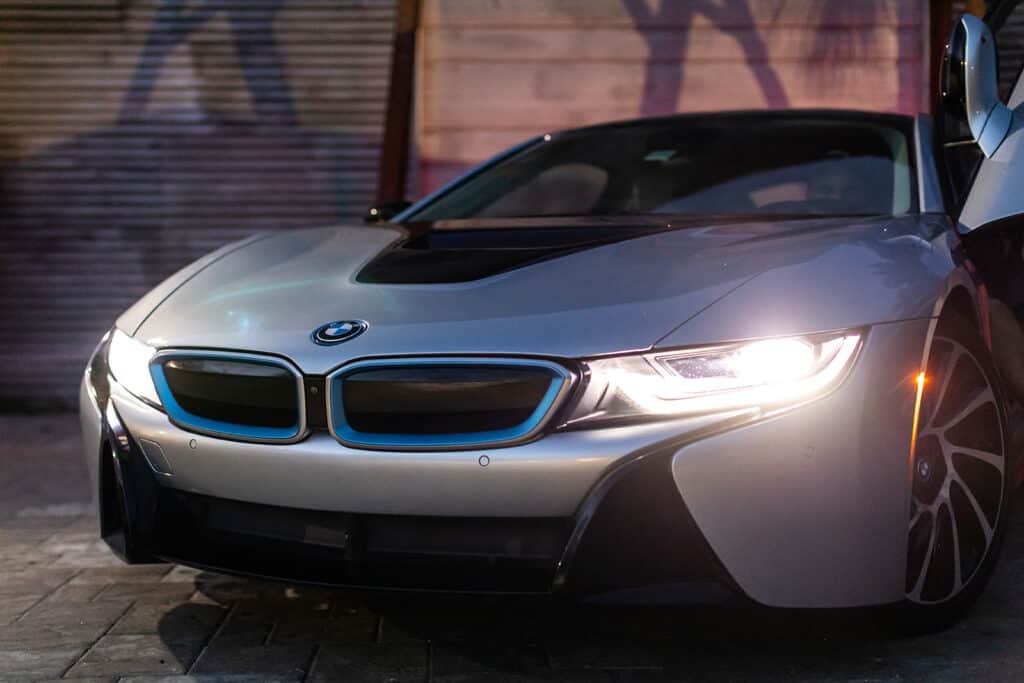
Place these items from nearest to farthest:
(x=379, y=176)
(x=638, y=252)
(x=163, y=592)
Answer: (x=638, y=252) < (x=163, y=592) < (x=379, y=176)

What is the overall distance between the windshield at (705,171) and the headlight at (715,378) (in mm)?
1101

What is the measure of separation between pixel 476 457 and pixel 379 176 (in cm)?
518

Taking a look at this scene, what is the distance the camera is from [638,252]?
3.34m

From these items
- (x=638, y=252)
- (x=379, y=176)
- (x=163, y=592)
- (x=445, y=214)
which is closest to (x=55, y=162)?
(x=379, y=176)

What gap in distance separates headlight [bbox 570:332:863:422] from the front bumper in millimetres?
33

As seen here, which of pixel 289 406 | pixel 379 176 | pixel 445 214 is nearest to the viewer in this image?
pixel 289 406

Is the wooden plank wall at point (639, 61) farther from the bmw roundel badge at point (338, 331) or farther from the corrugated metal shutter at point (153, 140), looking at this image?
the bmw roundel badge at point (338, 331)

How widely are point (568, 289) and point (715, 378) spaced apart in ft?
1.36

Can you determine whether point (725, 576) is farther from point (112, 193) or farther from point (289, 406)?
point (112, 193)

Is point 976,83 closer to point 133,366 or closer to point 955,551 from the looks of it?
point 955,551

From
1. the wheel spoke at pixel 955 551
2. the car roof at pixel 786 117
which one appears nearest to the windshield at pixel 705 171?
the car roof at pixel 786 117

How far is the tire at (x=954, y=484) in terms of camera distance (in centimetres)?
310

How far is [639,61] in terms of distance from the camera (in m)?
8.09

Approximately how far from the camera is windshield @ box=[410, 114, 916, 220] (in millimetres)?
4102
